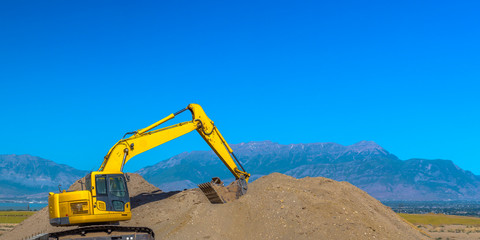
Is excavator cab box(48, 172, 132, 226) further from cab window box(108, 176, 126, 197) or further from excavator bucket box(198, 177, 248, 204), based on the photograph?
excavator bucket box(198, 177, 248, 204)

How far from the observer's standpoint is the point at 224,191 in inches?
1203

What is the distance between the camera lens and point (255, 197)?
2920 cm

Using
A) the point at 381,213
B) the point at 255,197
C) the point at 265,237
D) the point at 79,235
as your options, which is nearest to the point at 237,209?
the point at 255,197

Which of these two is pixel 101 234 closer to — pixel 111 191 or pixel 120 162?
pixel 111 191

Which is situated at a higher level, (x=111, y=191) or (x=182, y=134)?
(x=182, y=134)

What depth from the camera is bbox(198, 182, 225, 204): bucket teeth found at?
30.1 meters

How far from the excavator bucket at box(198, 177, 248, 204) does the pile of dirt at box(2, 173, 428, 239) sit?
48 cm

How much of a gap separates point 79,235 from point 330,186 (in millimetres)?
18345

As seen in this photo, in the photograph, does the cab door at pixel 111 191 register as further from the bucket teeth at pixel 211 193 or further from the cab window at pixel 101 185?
the bucket teeth at pixel 211 193

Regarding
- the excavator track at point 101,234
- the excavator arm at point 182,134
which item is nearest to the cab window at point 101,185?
the excavator track at point 101,234

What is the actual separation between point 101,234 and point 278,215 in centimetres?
1156

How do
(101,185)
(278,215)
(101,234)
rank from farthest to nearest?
(278,215)
(101,185)
(101,234)

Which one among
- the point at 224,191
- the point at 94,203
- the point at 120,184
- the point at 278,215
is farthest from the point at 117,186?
the point at 224,191

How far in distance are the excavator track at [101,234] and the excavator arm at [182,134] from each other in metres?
7.42
